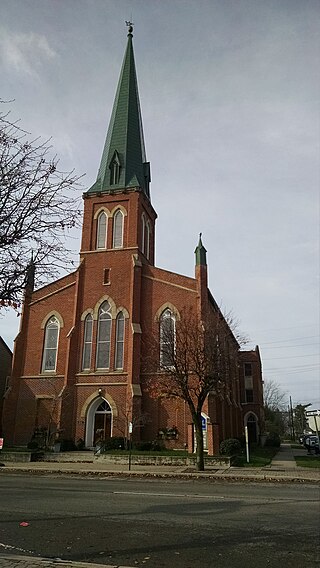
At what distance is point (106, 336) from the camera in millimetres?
32688

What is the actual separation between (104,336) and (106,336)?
0.16m

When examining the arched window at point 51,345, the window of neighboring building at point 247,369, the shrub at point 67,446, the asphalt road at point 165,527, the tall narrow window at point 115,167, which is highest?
the tall narrow window at point 115,167

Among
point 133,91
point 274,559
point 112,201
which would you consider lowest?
point 274,559

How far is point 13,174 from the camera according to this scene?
706 cm

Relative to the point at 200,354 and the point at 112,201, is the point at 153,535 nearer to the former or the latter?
the point at 200,354

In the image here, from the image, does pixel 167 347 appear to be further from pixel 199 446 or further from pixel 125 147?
pixel 125 147

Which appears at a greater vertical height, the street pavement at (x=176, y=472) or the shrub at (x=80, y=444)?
the shrub at (x=80, y=444)

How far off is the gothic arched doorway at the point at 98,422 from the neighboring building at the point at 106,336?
7 cm

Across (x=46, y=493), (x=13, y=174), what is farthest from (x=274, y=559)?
(x=46, y=493)

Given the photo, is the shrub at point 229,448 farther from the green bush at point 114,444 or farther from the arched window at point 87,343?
the arched window at point 87,343

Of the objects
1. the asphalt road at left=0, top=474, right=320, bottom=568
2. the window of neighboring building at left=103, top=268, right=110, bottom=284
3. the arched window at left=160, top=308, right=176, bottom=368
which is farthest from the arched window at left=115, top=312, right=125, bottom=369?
the asphalt road at left=0, top=474, right=320, bottom=568

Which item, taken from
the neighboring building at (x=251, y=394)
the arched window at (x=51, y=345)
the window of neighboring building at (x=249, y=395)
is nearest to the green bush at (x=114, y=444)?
the arched window at (x=51, y=345)

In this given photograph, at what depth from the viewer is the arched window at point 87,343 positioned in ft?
106

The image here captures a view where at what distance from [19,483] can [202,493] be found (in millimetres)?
6382
